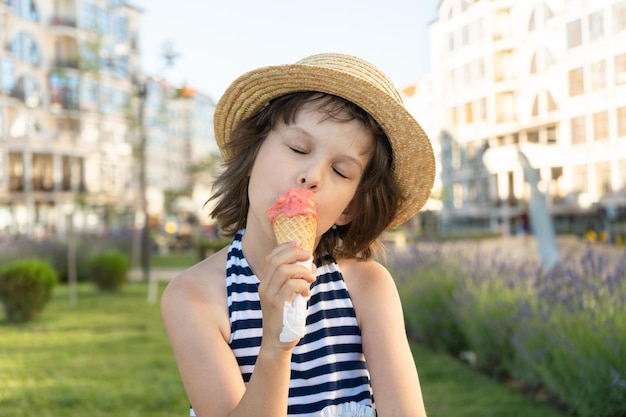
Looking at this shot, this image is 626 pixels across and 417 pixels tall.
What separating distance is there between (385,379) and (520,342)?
310cm

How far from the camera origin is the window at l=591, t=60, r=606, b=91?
34.8ft

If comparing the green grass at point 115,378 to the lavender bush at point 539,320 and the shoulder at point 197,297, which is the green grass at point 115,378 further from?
the shoulder at point 197,297

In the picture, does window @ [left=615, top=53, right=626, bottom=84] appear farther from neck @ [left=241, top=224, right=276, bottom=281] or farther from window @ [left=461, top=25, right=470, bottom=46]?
window @ [left=461, top=25, right=470, bottom=46]

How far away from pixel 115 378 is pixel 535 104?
18846 millimetres

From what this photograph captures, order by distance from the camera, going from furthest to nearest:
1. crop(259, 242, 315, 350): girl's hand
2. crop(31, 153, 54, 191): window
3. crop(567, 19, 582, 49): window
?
crop(31, 153, 54, 191): window → crop(567, 19, 582, 49): window → crop(259, 242, 315, 350): girl's hand

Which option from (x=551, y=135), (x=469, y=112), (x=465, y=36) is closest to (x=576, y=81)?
(x=551, y=135)

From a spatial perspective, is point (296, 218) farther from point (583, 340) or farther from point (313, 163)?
point (583, 340)

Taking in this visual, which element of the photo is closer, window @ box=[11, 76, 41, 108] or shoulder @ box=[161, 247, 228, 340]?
shoulder @ box=[161, 247, 228, 340]

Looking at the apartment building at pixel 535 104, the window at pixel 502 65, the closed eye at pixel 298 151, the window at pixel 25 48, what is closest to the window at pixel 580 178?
the apartment building at pixel 535 104

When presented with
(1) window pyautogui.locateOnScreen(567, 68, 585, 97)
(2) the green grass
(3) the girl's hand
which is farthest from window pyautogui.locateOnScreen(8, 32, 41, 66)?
(3) the girl's hand

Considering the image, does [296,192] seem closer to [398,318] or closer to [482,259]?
[398,318]

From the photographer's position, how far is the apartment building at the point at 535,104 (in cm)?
1129

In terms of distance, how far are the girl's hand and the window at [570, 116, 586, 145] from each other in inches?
557

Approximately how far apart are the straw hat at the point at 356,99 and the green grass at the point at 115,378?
→ 274 centimetres
